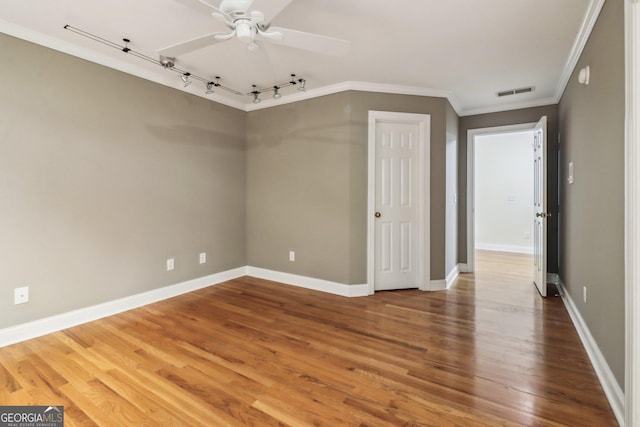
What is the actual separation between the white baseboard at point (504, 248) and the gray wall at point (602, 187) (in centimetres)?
394

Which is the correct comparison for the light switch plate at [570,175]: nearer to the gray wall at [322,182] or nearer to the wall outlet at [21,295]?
the gray wall at [322,182]

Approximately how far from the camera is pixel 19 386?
74.3 inches

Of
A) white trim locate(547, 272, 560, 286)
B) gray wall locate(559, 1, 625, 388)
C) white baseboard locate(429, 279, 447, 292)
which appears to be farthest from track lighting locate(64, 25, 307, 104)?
white trim locate(547, 272, 560, 286)

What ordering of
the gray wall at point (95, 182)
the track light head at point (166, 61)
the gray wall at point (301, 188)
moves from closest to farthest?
the gray wall at point (95, 182)
the track light head at point (166, 61)
the gray wall at point (301, 188)

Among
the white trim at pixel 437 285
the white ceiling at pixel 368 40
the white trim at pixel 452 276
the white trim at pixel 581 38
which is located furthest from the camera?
the white trim at pixel 452 276

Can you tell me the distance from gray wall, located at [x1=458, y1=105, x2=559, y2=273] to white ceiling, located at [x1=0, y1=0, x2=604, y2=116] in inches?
18.7

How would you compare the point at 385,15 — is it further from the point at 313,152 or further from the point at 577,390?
the point at 577,390

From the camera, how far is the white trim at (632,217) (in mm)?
1432

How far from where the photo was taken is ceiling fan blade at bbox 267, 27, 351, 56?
1.92m

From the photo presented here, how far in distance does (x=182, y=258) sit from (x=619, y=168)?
3.99m

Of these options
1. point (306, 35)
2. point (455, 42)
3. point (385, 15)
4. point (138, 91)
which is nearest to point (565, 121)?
point (455, 42)

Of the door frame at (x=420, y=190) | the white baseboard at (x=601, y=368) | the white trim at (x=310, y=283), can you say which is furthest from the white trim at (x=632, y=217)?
the white trim at (x=310, y=283)

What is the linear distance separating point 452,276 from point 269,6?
3.99m

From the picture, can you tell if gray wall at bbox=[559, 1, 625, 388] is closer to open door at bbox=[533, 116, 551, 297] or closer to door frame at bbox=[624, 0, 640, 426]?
door frame at bbox=[624, 0, 640, 426]
